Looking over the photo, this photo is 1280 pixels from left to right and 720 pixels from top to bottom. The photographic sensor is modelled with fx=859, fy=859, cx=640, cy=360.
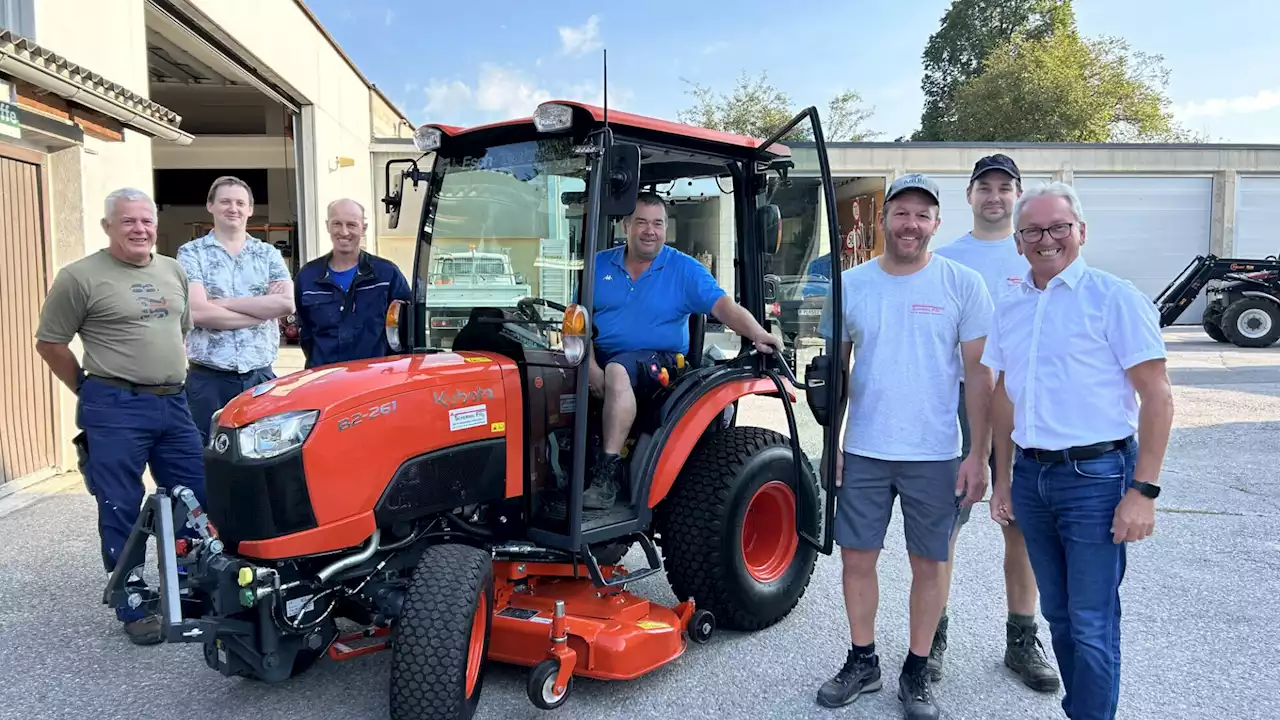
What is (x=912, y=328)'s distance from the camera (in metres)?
2.93

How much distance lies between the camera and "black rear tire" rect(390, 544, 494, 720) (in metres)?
2.56

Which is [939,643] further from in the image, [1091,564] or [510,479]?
[510,479]

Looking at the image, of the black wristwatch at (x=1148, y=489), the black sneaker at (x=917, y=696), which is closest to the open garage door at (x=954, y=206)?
the black sneaker at (x=917, y=696)

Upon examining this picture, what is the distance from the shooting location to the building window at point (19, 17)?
18.4ft

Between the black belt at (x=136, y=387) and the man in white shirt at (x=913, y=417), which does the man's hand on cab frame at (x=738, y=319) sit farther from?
the black belt at (x=136, y=387)

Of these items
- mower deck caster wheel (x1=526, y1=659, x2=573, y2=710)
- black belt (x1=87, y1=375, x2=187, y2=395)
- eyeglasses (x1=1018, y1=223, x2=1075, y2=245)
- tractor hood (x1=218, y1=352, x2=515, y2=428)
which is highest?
eyeglasses (x1=1018, y1=223, x2=1075, y2=245)

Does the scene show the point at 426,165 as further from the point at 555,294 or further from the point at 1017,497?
the point at 1017,497

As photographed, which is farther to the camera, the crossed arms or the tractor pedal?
the crossed arms

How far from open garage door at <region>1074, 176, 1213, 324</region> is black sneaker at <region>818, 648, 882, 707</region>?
759 inches

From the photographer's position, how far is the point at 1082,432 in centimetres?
238

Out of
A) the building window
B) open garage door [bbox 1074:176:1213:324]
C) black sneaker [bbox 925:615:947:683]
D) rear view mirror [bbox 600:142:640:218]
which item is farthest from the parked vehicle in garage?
the building window

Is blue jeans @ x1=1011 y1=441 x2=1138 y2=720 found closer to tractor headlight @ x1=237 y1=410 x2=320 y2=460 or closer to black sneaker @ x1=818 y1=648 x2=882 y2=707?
black sneaker @ x1=818 y1=648 x2=882 y2=707

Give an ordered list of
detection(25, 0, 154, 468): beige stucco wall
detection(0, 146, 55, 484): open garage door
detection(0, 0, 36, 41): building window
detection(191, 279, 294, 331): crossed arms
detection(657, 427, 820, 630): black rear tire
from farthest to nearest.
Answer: detection(25, 0, 154, 468): beige stucco wall
detection(0, 146, 55, 484): open garage door
detection(0, 0, 36, 41): building window
detection(191, 279, 294, 331): crossed arms
detection(657, 427, 820, 630): black rear tire

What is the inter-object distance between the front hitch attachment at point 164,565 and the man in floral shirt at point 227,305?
1.44 metres
